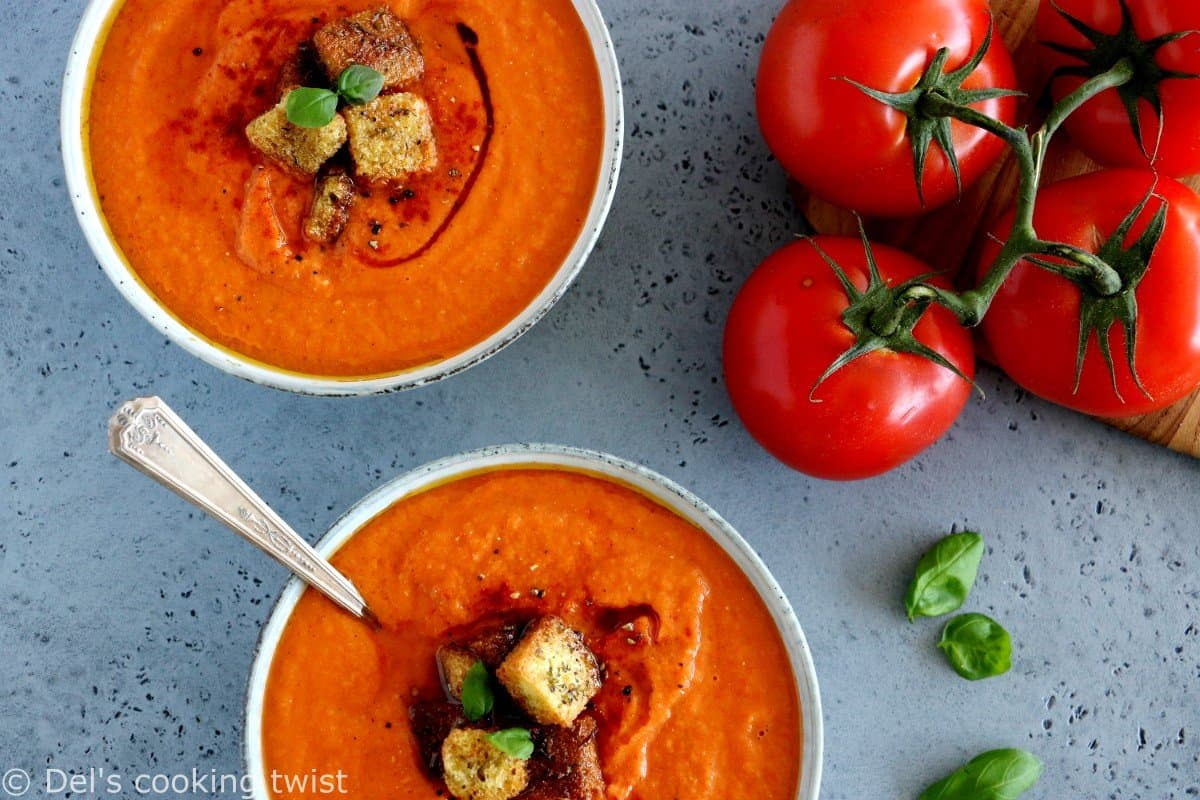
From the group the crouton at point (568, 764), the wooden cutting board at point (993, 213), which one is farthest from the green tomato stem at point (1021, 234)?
the crouton at point (568, 764)

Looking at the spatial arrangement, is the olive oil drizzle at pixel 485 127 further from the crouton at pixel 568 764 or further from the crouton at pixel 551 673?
the crouton at pixel 568 764

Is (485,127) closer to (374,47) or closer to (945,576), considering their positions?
→ (374,47)

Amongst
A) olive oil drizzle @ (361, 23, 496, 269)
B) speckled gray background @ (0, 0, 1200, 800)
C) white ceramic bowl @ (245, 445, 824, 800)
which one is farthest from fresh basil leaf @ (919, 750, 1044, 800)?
olive oil drizzle @ (361, 23, 496, 269)

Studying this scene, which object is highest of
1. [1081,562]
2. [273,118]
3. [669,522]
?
[273,118]

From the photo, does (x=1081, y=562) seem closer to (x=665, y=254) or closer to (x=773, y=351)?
(x=773, y=351)

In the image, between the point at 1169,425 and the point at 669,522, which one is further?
the point at 1169,425

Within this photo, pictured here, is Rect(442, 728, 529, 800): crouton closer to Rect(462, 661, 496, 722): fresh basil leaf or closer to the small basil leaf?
Rect(462, 661, 496, 722): fresh basil leaf

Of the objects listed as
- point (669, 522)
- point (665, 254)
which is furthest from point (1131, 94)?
point (669, 522)

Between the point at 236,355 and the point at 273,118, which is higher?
the point at 273,118
